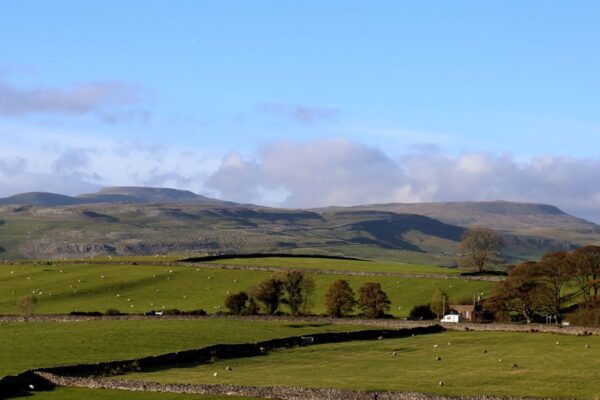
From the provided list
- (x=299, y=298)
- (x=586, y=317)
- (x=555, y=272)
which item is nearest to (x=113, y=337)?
(x=299, y=298)

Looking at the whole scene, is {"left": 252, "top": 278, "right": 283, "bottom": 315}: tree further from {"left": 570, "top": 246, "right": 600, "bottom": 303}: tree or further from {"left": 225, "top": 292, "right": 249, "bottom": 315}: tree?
{"left": 570, "top": 246, "right": 600, "bottom": 303}: tree

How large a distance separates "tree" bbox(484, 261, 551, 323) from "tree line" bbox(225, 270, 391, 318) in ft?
39.1

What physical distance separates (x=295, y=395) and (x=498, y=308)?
58.1m

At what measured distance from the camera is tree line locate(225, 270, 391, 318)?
Answer: 111 metres

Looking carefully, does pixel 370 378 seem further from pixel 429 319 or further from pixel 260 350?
pixel 429 319

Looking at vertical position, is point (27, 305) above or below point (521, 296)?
below

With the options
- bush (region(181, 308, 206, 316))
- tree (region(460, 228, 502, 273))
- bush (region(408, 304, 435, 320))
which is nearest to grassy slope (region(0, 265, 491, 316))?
bush (region(408, 304, 435, 320))

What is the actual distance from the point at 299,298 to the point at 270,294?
3784mm

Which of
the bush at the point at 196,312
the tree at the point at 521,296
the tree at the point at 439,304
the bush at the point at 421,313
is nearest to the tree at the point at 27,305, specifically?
the bush at the point at 196,312

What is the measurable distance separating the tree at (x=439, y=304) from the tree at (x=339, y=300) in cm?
913

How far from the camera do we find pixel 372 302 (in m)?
111

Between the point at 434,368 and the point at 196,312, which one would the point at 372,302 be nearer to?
the point at 196,312

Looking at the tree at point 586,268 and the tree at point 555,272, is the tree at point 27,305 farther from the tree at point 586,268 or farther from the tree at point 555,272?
the tree at point 586,268

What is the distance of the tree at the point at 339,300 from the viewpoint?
111438 millimetres
